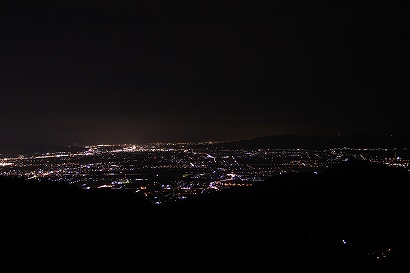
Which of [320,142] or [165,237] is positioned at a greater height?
[320,142]

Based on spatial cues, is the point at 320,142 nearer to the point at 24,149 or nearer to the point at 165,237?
the point at 24,149

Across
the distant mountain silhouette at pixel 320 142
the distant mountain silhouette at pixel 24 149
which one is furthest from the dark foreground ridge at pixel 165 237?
the distant mountain silhouette at pixel 24 149

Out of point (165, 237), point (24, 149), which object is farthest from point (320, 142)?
point (165, 237)

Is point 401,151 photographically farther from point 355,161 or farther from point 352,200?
point 352,200

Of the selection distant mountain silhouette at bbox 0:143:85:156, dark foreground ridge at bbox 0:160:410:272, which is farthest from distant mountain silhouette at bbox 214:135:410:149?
dark foreground ridge at bbox 0:160:410:272

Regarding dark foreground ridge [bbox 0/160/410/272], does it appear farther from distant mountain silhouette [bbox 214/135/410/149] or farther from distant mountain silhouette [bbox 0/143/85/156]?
distant mountain silhouette [bbox 0/143/85/156]

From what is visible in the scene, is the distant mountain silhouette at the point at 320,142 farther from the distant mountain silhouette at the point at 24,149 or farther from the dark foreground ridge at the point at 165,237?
the dark foreground ridge at the point at 165,237
